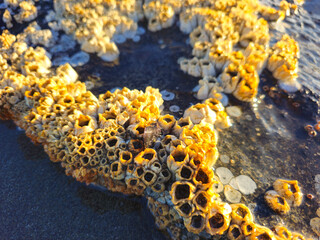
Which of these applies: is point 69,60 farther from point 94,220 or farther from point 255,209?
point 255,209

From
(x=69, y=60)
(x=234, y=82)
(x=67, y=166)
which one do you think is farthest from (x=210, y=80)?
(x=69, y=60)

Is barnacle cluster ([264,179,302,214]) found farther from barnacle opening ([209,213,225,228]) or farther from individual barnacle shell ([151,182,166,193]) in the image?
individual barnacle shell ([151,182,166,193])

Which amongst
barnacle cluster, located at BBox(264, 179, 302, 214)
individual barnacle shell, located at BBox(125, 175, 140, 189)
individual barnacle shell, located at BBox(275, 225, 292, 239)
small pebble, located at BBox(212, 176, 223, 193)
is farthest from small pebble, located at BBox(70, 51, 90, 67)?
individual barnacle shell, located at BBox(275, 225, 292, 239)

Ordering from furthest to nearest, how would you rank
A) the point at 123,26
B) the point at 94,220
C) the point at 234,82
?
the point at 123,26 → the point at 234,82 → the point at 94,220

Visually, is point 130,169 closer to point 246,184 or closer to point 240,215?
point 240,215

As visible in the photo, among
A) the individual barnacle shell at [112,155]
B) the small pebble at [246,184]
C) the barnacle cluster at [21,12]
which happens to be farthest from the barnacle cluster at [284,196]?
the barnacle cluster at [21,12]
